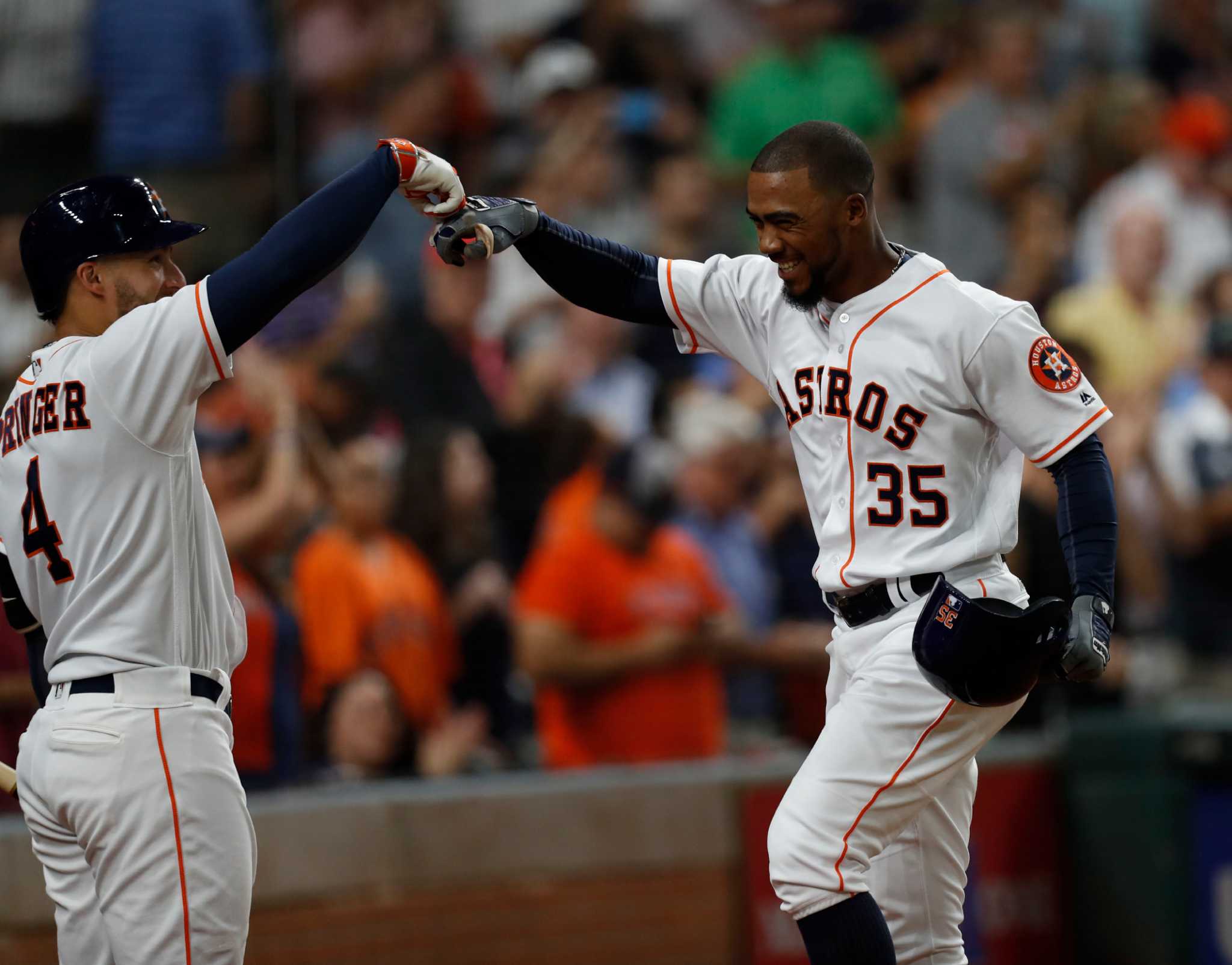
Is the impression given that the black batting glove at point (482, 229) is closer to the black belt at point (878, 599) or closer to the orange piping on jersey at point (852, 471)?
→ the orange piping on jersey at point (852, 471)

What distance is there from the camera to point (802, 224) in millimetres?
3594

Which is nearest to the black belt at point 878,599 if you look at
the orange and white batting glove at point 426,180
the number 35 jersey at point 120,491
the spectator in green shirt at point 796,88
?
the orange and white batting glove at point 426,180

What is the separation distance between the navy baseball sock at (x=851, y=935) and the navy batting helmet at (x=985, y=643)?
18.0 inches

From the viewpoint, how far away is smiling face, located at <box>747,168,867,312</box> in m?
3.58

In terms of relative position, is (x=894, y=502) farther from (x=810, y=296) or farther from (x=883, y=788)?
(x=883, y=788)

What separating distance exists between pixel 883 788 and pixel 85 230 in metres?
1.87

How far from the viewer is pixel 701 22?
8.78 meters

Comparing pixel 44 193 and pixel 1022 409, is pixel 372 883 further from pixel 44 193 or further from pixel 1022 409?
pixel 1022 409

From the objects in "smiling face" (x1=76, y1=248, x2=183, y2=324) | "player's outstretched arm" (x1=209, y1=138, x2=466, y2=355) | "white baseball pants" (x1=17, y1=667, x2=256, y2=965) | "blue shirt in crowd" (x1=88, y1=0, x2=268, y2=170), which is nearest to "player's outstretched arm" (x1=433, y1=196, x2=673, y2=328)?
"player's outstretched arm" (x1=209, y1=138, x2=466, y2=355)

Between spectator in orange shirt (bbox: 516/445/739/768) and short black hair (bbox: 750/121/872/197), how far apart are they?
2.60 m

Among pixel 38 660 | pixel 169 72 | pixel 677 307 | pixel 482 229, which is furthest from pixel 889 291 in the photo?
pixel 169 72

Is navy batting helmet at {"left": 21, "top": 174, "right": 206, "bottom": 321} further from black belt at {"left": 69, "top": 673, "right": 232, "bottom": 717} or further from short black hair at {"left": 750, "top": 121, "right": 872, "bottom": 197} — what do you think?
short black hair at {"left": 750, "top": 121, "right": 872, "bottom": 197}

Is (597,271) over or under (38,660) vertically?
over

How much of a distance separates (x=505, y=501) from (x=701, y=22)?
11.0 ft
